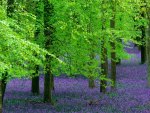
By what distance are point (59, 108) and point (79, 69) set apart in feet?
6.90

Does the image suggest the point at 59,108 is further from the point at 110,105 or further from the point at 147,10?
the point at 147,10

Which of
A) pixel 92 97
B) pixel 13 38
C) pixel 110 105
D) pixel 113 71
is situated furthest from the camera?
pixel 113 71

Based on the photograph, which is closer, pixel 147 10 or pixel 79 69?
pixel 79 69

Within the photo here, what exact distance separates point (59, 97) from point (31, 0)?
6781 millimetres

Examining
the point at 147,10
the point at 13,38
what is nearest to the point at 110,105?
the point at 147,10

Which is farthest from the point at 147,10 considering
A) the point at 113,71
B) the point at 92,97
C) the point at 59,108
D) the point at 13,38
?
the point at 13,38

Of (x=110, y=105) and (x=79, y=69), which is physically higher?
(x=79, y=69)

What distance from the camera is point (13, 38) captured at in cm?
923

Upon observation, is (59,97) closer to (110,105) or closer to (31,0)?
(110,105)

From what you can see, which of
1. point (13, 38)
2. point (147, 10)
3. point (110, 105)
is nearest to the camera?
point (13, 38)

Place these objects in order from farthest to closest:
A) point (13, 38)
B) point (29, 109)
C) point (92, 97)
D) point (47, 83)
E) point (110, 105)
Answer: point (92, 97)
point (47, 83)
point (110, 105)
point (29, 109)
point (13, 38)

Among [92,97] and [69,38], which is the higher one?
[69,38]

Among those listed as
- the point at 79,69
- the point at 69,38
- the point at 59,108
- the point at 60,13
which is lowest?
the point at 59,108

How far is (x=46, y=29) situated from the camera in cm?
1917
